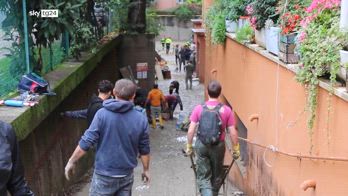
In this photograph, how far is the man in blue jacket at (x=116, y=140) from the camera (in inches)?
196

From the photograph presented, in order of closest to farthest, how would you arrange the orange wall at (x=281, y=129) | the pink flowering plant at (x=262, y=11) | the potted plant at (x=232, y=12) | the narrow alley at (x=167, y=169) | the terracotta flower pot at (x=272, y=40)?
the orange wall at (x=281, y=129) < the terracotta flower pot at (x=272, y=40) < the pink flowering plant at (x=262, y=11) < the narrow alley at (x=167, y=169) < the potted plant at (x=232, y=12)

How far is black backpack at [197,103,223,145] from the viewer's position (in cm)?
659

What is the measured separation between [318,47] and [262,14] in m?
3.82

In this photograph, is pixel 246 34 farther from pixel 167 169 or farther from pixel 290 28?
pixel 167 169

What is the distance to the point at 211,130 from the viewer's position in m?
6.61

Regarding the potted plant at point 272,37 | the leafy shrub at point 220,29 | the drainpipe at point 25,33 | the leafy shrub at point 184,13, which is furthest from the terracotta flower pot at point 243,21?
the leafy shrub at point 184,13

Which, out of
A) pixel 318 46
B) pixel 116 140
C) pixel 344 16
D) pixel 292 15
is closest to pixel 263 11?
pixel 292 15

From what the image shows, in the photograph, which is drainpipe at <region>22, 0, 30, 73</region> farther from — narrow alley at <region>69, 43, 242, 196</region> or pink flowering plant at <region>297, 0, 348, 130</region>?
pink flowering plant at <region>297, 0, 348, 130</region>

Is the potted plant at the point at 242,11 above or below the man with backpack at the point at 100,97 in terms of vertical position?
above

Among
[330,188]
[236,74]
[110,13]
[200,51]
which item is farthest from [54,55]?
[200,51]

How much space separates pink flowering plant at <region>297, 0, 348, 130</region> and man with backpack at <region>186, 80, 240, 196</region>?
1.26 meters

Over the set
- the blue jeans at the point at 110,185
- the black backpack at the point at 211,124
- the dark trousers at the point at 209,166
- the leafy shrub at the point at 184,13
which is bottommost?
the dark trousers at the point at 209,166

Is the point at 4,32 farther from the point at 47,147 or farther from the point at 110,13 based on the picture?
the point at 110,13

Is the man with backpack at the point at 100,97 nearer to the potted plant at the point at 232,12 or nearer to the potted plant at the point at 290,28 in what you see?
the potted plant at the point at 290,28
